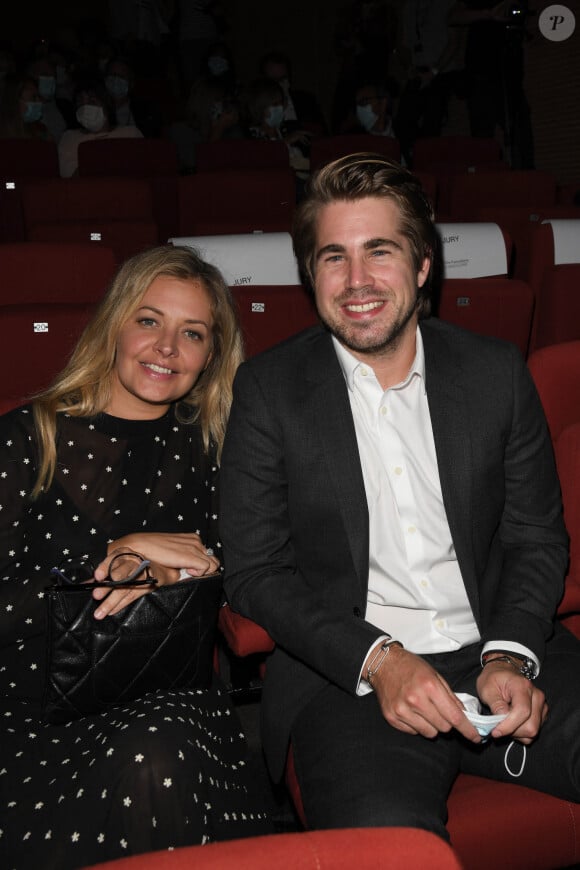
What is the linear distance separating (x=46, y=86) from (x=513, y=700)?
540 centimetres

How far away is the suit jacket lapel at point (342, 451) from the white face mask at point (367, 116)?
4.68m

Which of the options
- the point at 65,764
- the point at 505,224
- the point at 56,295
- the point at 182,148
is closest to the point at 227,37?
the point at 182,148

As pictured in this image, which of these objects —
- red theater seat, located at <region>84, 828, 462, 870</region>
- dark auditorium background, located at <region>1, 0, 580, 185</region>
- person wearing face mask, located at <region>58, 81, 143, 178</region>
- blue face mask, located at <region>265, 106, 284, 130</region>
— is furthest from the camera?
dark auditorium background, located at <region>1, 0, 580, 185</region>

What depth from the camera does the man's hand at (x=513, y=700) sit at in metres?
1.28

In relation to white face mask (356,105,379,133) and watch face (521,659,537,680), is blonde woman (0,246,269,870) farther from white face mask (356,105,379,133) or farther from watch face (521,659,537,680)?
white face mask (356,105,379,133)

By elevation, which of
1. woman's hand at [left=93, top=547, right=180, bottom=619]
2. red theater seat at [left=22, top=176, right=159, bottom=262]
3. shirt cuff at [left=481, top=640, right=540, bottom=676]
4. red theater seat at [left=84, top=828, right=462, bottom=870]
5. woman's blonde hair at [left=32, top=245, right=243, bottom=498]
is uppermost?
red theater seat at [left=22, top=176, right=159, bottom=262]

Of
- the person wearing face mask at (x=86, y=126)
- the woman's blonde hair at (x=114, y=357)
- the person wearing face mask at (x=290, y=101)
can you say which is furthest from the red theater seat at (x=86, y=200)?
the person wearing face mask at (x=290, y=101)

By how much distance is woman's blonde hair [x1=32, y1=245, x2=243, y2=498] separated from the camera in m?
1.62

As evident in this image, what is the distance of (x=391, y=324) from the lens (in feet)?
4.91

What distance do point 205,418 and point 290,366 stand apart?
10.5 inches

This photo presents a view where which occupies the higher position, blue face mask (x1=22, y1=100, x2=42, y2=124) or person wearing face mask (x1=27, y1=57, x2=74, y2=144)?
person wearing face mask (x1=27, y1=57, x2=74, y2=144)

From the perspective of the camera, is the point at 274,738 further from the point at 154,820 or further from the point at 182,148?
the point at 182,148

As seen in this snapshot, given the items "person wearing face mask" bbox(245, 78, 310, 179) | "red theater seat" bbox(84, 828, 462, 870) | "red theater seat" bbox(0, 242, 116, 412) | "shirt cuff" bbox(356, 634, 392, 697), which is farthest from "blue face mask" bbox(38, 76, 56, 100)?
"red theater seat" bbox(84, 828, 462, 870)

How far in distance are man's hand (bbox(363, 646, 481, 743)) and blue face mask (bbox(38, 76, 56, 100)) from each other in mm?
5237
